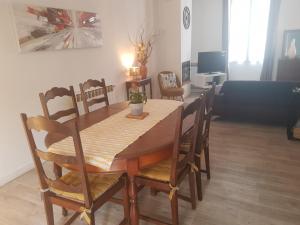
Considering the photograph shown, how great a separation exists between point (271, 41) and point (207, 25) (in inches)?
66.5

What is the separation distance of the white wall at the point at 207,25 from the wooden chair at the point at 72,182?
5.89 metres

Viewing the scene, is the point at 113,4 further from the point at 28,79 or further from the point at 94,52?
the point at 28,79

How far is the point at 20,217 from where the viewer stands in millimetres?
2066

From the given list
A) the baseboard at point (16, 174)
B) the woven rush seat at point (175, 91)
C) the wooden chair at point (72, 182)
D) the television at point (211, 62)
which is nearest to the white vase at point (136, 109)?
the wooden chair at point (72, 182)

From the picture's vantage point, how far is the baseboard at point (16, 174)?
8.50 feet

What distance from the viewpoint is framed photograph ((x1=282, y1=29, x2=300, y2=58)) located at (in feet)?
18.8

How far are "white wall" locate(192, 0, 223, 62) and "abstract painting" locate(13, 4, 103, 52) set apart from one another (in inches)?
149

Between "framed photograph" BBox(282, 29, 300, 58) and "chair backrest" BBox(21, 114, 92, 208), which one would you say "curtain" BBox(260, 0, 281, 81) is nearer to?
"framed photograph" BBox(282, 29, 300, 58)

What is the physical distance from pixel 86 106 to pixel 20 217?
1152mm

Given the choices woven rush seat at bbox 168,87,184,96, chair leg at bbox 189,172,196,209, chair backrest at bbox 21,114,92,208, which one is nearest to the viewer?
chair backrest at bbox 21,114,92,208

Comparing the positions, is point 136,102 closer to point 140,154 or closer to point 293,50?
point 140,154

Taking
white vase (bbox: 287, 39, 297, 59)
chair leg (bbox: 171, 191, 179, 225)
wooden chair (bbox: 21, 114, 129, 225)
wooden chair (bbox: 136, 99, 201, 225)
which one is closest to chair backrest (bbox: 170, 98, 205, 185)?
wooden chair (bbox: 136, 99, 201, 225)

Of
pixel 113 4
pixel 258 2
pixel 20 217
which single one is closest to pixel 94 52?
pixel 113 4

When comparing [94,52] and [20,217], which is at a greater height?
[94,52]
